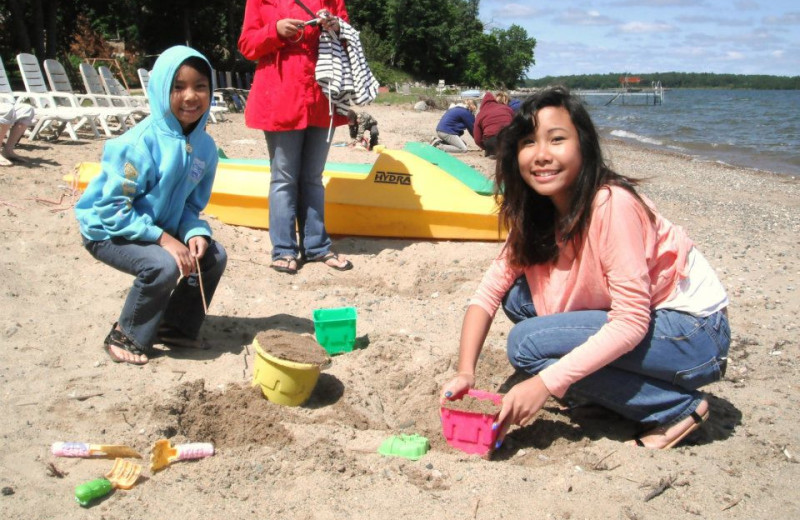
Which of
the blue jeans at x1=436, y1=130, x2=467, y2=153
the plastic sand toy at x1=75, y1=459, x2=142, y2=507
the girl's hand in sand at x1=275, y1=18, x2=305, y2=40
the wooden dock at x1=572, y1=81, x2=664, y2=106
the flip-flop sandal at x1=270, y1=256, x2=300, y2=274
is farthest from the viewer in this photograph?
the wooden dock at x1=572, y1=81, x2=664, y2=106

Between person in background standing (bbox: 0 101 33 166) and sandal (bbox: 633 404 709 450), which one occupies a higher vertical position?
person in background standing (bbox: 0 101 33 166)

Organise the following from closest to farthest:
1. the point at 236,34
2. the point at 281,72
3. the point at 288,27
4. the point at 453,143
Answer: the point at 288,27 < the point at 281,72 < the point at 453,143 < the point at 236,34

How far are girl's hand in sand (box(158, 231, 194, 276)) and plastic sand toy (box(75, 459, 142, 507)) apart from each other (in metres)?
1.06

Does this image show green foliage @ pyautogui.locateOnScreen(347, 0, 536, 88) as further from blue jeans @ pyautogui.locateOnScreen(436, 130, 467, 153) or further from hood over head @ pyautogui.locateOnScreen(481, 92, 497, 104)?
hood over head @ pyautogui.locateOnScreen(481, 92, 497, 104)

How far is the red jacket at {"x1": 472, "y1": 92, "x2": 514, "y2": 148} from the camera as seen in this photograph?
33.2 feet

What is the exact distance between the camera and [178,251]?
3123 mm

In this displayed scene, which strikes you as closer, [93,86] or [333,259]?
[333,259]

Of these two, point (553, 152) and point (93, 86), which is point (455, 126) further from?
point (553, 152)

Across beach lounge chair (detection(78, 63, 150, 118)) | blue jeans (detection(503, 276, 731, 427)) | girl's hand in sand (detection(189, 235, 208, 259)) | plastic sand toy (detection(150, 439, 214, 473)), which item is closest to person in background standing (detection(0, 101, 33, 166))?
girl's hand in sand (detection(189, 235, 208, 259))

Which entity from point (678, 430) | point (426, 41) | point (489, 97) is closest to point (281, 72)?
point (678, 430)

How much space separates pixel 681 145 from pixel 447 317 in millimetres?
16983

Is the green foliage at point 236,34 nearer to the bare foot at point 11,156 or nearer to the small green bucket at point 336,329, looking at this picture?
the bare foot at point 11,156

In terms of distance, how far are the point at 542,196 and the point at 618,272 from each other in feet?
1.40

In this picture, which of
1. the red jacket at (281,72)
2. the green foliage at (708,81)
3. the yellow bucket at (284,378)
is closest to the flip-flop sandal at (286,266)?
the red jacket at (281,72)
